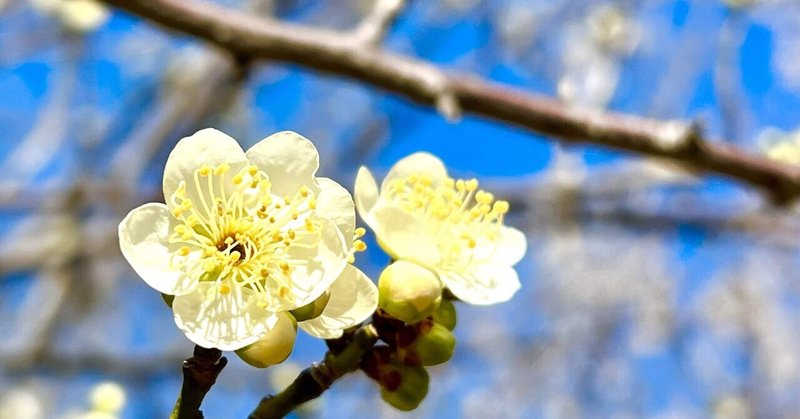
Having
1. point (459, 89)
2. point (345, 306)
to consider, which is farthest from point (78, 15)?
point (345, 306)

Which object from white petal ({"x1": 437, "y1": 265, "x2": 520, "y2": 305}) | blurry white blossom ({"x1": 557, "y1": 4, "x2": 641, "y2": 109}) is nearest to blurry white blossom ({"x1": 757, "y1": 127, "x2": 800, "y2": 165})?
blurry white blossom ({"x1": 557, "y1": 4, "x2": 641, "y2": 109})

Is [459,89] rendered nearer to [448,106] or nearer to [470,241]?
[448,106]

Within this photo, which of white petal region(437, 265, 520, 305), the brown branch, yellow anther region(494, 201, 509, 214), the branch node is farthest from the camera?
the brown branch

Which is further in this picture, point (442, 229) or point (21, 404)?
point (21, 404)

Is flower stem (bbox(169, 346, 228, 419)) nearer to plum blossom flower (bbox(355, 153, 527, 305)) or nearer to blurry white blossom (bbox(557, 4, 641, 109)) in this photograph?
plum blossom flower (bbox(355, 153, 527, 305))

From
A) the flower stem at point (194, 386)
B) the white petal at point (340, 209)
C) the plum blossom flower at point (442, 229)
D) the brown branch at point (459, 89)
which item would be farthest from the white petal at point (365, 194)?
the brown branch at point (459, 89)
